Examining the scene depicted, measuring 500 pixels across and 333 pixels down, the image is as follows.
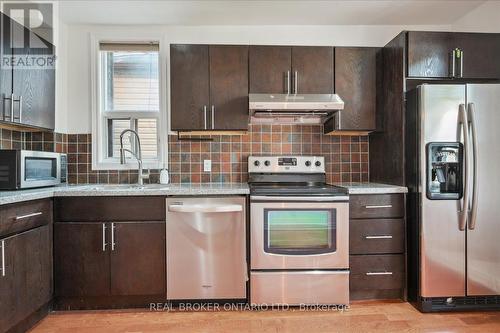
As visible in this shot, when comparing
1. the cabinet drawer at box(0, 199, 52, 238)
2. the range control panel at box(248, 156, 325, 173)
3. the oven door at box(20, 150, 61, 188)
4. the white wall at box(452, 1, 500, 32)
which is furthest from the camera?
the range control panel at box(248, 156, 325, 173)

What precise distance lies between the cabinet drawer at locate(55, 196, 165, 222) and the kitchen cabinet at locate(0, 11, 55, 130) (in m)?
0.67

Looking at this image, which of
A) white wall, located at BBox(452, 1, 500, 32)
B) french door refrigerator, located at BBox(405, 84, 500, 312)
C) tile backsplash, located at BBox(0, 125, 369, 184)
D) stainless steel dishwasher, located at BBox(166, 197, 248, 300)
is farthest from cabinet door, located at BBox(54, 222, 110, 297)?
white wall, located at BBox(452, 1, 500, 32)

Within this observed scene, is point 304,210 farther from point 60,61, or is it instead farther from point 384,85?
point 60,61

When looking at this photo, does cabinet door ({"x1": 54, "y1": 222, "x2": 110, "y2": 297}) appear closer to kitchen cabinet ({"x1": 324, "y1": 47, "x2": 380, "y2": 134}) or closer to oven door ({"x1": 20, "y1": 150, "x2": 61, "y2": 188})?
oven door ({"x1": 20, "y1": 150, "x2": 61, "y2": 188})

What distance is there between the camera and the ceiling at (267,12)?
2500mm

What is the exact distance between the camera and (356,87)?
8.68ft

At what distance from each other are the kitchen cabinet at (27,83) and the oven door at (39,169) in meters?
0.24

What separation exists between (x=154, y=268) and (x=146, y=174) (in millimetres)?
942

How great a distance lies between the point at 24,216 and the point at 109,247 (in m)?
0.57

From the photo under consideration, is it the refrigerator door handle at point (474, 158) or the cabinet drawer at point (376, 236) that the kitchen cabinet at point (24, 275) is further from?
the refrigerator door handle at point (474, 158)

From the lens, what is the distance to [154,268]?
2.23 m

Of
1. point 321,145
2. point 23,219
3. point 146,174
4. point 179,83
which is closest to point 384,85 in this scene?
point 321,145

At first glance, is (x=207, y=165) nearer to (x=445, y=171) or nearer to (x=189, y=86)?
(x=189, y=86)

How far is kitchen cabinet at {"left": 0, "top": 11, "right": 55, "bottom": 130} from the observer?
206 cm
